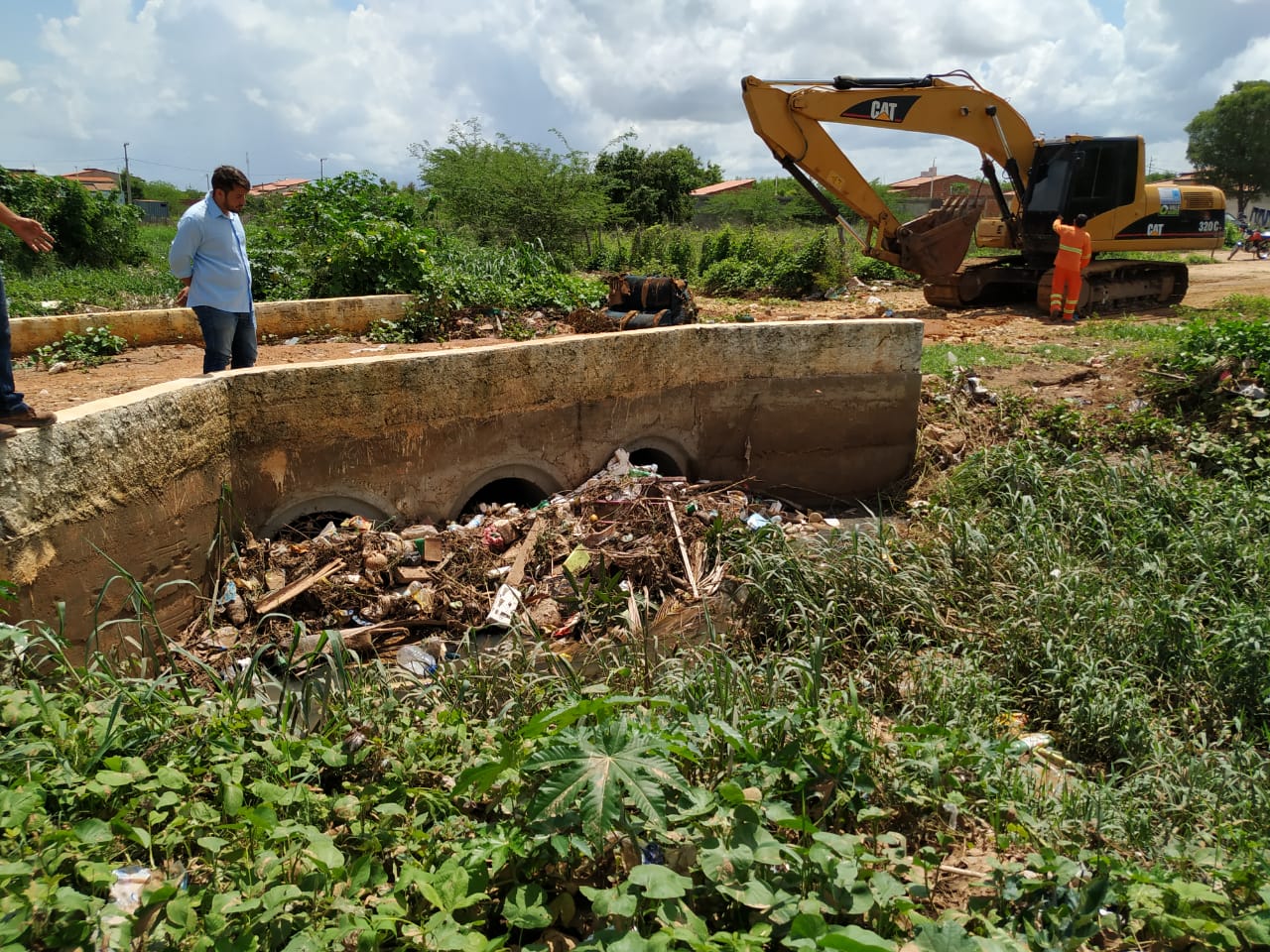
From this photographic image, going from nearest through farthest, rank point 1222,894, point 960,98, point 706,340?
point 1222,894 → point 706,340 → point 960,98

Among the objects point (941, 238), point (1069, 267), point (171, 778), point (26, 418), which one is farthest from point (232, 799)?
point (941, 238)

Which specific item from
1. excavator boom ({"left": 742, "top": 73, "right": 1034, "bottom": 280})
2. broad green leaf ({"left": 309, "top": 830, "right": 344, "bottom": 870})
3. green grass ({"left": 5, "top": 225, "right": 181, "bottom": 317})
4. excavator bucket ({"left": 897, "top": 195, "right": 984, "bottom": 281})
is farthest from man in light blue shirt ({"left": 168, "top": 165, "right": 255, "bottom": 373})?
excavator bucket ({"left": 897, "top": 195, "right": 984, "bottom": 281})

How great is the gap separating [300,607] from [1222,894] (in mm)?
4329

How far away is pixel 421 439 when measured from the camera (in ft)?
18.4

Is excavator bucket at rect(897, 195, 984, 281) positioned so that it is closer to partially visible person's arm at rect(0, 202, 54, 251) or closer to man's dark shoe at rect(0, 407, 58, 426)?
partially visible person's arm at rect(0, 202, 54, 251)

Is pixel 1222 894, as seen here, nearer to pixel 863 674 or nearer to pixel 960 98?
pixel 863 674

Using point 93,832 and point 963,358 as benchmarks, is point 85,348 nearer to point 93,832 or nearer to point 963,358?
point 93,832

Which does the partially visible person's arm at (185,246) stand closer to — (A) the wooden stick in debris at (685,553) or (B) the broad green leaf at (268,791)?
(A) the wooden stick in debris at (685,553)

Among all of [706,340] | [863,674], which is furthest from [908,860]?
[706,340]

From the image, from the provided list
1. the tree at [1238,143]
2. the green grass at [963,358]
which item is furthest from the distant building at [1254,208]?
the green grass at [963,358]

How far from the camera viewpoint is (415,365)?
5.44m

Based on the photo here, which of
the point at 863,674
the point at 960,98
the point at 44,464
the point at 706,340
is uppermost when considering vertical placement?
the point at 960,98

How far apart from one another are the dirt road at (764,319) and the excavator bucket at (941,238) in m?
0.64

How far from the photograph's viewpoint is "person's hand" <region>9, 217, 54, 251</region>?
3.69 m
